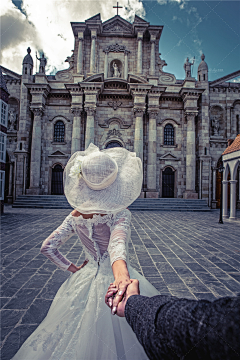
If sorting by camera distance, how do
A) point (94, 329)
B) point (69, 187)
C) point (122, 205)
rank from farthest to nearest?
point (69, 187) < point (122, 205) < point (94, 329)

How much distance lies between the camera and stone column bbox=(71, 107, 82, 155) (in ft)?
60.3

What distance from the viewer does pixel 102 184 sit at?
1.58 m

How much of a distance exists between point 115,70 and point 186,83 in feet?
21.5

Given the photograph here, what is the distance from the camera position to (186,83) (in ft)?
62.3

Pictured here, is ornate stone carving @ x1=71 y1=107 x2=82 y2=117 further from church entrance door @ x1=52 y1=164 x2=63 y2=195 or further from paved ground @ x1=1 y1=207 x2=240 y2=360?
paved ground @ x1=1 y1=207 x2=240 y2=360

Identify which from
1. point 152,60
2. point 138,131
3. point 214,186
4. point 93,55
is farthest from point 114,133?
point 214,186

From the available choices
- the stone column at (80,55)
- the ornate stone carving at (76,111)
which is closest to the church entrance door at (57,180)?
the ornate stone carving at (76,111)

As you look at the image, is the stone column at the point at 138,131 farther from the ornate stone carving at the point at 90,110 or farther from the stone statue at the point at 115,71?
the stone statue at the point at 115,71

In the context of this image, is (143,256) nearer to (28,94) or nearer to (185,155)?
(185,155)

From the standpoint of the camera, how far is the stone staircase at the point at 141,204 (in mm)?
14781

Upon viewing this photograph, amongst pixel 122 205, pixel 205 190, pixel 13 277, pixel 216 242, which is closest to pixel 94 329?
pixel 122 205

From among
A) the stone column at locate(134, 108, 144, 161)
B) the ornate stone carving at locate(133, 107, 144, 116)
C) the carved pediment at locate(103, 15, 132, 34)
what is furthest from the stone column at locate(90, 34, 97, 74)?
the stone column at locate(134, 108, 144, 161)

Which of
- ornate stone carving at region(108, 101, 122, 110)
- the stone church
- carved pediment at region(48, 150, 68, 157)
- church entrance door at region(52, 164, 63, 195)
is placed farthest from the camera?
ornate stone carving at region(108, 101, 122, 110)

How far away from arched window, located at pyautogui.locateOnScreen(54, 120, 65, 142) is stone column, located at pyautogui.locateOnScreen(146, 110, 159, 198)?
801 centimetres
